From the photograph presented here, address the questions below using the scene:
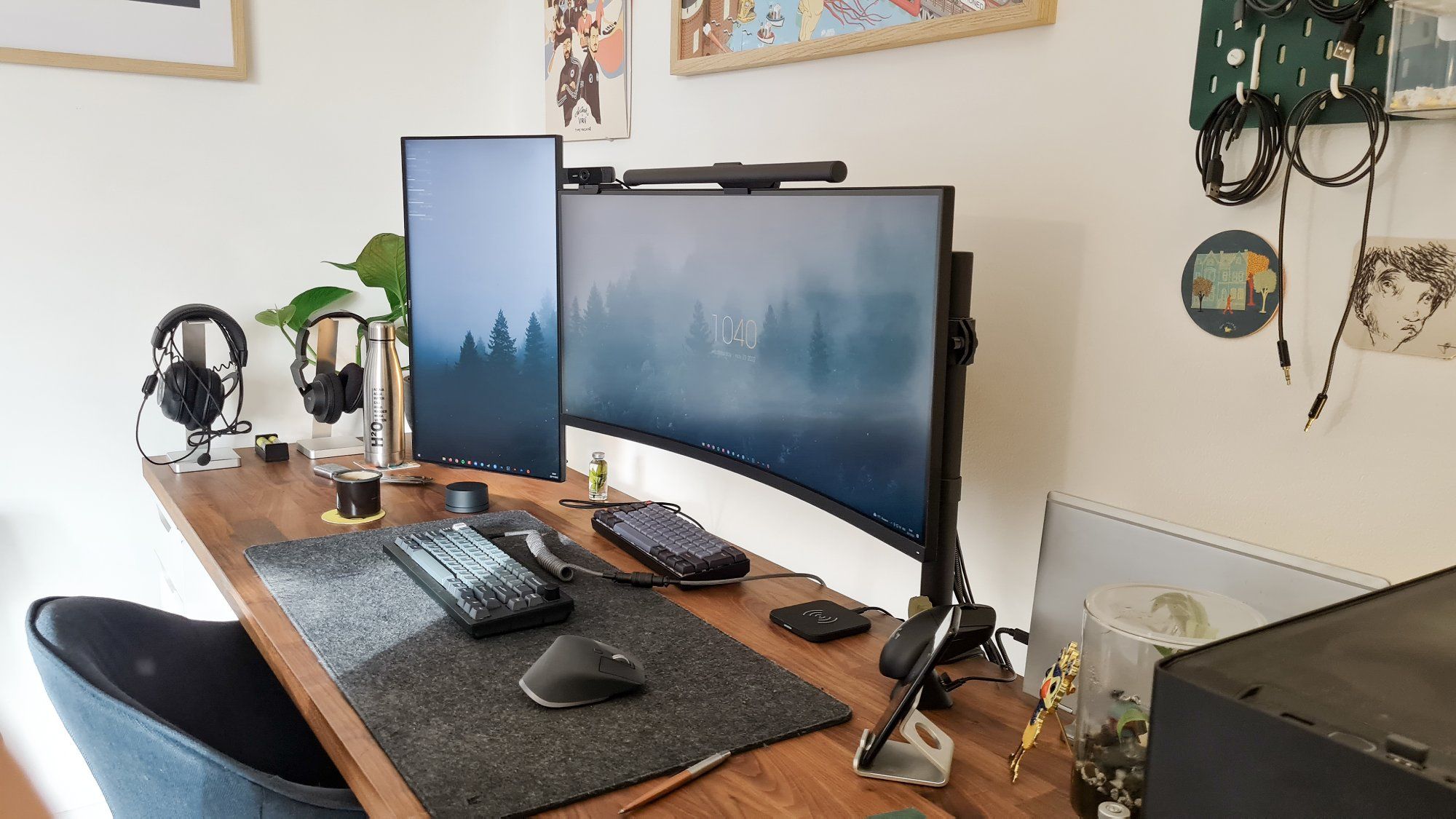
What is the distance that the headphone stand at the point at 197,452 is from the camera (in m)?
1.96

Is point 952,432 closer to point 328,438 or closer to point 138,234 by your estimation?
point 328,438

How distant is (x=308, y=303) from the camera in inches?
88.4

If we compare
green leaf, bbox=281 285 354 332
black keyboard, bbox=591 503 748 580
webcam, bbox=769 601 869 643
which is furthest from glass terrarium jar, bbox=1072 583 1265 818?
green leaf, bbox=281 285 354 332

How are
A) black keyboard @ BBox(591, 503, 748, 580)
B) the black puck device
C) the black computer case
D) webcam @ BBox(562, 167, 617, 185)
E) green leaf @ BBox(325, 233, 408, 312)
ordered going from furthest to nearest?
green leaf @ BBox(325, 233, 408, 312), the black puck device, webcam @ BBox(562, 167, 617, 185), black keyboard @ BBox(591, 503, 748, 580), the black computer case

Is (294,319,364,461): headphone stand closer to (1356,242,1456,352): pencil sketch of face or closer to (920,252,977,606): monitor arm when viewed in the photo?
(920,252,977,606): monitor arm

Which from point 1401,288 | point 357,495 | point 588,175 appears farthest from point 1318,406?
point 357,495

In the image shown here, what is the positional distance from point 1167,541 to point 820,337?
0.45 meters

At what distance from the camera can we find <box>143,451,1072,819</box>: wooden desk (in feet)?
2.81

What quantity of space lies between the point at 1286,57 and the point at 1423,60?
13cm

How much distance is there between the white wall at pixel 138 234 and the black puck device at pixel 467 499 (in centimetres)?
86

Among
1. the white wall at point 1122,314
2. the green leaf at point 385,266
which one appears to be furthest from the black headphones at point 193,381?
the white wall at point 1122,314

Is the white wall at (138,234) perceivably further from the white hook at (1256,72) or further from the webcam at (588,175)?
the white hook at (1256,72)

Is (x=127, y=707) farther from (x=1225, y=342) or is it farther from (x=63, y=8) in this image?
(x=63, y=8)

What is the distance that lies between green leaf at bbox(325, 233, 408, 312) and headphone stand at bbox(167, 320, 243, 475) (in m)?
0.30
